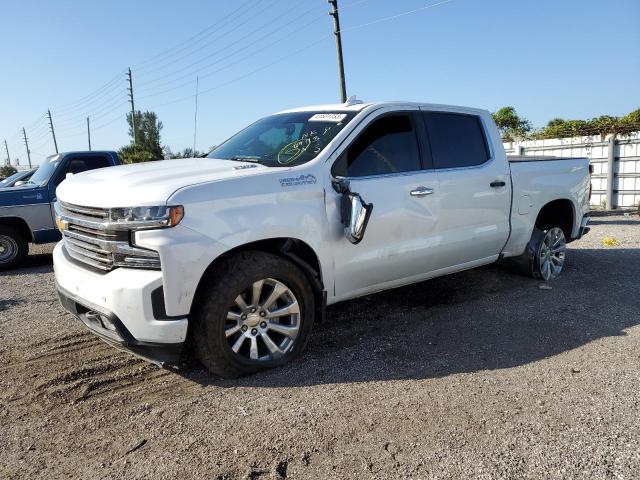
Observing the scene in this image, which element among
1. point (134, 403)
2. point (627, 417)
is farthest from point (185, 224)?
point (627, 417)

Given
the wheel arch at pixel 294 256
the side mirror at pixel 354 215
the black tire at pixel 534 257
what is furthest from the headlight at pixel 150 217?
the black tire at pixel 534 257

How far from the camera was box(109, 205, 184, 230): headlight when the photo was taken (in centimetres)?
313

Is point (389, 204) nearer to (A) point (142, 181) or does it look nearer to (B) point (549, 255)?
(A) point (142, 181)

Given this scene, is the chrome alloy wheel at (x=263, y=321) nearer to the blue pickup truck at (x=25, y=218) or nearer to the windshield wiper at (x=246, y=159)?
the windshield wiper at (x=246, y=159)

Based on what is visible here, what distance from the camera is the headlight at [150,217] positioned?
3.13m

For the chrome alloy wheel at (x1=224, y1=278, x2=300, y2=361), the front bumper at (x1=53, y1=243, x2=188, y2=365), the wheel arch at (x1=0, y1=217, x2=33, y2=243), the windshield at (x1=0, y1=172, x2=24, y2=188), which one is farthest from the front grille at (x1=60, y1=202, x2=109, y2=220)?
the windshield at (x1=0, y1=172, x2=24, y2=188)

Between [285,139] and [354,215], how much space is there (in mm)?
1061

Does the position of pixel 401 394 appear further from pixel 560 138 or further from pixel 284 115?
pixel 560 138

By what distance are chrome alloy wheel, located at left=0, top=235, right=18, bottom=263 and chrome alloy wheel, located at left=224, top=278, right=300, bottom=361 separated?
662cm

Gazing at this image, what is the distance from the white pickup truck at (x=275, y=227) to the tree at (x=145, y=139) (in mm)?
26990

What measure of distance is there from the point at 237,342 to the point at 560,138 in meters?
14.2

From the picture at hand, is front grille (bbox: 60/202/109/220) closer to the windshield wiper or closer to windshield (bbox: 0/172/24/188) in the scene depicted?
the windshield wiper

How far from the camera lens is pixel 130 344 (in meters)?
3.27

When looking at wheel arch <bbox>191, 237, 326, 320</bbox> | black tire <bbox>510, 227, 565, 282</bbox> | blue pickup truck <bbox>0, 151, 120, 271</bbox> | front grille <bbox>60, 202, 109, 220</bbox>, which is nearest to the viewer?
front grille <bbox>60, 202, 109, 220</bbox>
